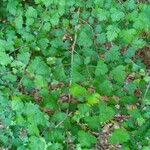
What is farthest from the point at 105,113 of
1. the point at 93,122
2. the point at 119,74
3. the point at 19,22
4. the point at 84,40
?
the point at 19,22

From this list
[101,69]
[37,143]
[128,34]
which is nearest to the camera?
[37,143]

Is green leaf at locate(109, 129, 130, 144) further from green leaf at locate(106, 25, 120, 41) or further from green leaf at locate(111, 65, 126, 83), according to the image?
green leaf at locate(106, 25, 120, 41)

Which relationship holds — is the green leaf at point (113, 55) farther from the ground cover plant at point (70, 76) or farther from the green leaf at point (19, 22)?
the green leaf at point (19, 22)

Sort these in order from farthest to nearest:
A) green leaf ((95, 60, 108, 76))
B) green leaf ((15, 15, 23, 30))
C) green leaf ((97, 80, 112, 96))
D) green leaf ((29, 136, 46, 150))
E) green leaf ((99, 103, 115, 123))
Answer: green leaf ((15, 15, 23, 30))
green leaf ((95, 60, 108, 76))
green leaf ((97, 80, 112, 96))
green leaf ((99, 103, 115, 123))
green leaf ((29, 136, 46, 150))

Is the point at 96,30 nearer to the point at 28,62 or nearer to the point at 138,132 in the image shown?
the point at 28,62

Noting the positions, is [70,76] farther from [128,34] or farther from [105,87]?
[128,34]

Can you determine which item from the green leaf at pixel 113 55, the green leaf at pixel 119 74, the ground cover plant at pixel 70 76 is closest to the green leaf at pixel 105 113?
the ground cover plant at pixel 70 76

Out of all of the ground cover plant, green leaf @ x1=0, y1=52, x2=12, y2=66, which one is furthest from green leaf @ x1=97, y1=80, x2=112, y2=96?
green leaf @ x1=0, y1=52, x2=12, y2=66
